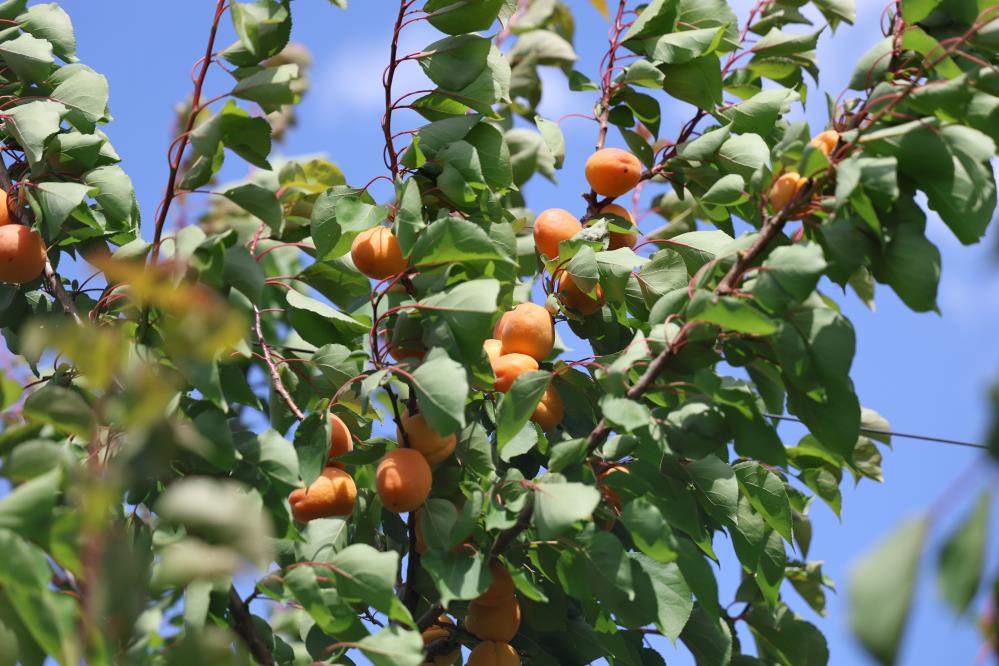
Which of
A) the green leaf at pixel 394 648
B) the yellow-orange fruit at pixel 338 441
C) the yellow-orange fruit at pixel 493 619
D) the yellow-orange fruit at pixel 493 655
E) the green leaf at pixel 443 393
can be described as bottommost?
the yellow-orange fruit at pixel 493 655

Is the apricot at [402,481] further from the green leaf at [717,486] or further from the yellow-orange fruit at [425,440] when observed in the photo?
the green leaf at [717,486]

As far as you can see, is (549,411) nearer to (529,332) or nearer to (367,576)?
(529,332)

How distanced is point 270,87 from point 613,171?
0.69 meters

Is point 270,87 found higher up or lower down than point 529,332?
higher up

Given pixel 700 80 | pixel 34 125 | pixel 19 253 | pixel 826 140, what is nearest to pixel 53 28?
pixel 34 125

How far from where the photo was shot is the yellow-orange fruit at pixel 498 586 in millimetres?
1534

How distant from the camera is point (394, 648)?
→ 1267mm

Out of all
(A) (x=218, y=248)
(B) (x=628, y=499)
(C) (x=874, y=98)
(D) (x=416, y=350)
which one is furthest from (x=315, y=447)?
(C) (x=874, y=98)

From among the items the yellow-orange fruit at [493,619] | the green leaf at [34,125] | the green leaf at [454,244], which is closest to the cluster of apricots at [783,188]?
the green leaf at [454,244]

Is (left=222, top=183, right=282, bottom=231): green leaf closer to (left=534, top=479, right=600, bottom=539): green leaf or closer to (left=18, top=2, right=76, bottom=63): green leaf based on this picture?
(left=534, top=479, right=600, bottom=539): green leaf

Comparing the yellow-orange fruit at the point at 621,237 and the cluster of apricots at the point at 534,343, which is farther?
the yellow-orange fruit at the point at 621,237

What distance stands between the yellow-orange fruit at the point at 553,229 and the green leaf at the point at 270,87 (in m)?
0.56

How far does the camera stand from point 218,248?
129 cm

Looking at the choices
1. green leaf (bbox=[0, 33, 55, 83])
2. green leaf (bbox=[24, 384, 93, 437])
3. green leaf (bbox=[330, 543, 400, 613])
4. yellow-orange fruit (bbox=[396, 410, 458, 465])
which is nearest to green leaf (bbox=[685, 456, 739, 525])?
yellow-orange fruit (bbox=[396, 410, 458, 465])
